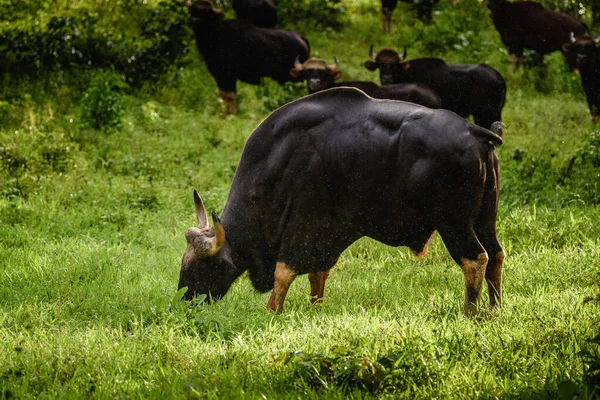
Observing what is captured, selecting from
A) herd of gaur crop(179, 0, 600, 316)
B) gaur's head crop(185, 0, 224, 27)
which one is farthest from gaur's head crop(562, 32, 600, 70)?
herd of gaur crop(179, 0, 600, 316)

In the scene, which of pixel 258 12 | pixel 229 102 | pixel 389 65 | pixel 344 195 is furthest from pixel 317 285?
pixel 258 12

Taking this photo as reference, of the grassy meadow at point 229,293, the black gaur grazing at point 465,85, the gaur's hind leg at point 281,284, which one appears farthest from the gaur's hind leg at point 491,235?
the black gaur grazing at point 465,85

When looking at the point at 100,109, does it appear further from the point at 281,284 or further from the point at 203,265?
the point at 281,284

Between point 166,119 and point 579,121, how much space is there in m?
6.62

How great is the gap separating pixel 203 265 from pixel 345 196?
4.03 feet

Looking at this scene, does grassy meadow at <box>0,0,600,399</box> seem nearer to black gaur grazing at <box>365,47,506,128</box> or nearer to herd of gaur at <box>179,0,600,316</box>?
herd of gaur at <box>179,0,600,316</box>

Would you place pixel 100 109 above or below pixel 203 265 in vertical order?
below

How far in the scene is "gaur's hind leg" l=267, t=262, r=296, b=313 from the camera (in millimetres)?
6527

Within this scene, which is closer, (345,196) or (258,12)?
(345,196)

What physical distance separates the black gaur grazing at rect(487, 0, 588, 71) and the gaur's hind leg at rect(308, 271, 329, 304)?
11.3 meters

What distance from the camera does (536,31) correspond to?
16859 mm

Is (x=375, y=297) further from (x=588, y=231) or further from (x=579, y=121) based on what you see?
(x=579, y=121)

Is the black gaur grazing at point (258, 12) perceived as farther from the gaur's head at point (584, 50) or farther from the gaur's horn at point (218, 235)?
the gaur's horn at point (218, 235)

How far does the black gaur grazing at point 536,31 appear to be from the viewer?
663 inches
